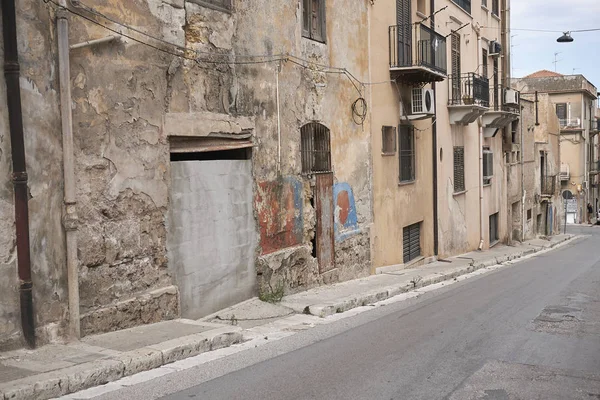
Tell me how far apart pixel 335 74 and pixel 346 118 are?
1.02m

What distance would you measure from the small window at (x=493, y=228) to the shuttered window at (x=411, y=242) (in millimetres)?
10331

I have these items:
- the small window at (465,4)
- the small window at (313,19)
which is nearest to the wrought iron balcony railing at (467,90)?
the small window at (465,4)

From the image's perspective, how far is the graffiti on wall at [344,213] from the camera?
13.6 metres

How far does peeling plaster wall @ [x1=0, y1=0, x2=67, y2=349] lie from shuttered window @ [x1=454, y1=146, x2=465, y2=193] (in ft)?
56.9

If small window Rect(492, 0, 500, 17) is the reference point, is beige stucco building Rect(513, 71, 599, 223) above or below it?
below

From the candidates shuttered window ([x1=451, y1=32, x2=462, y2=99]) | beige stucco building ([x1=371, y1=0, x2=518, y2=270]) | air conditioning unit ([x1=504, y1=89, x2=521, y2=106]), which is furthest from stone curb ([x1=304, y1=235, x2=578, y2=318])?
air conditioning unit ([x1=504, y1=89, x2=521, y2=106])

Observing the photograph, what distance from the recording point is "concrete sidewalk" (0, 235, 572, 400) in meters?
5.86

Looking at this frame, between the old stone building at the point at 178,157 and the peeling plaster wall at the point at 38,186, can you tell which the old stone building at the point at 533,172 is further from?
the peeling plaster wall at the point at 38,186

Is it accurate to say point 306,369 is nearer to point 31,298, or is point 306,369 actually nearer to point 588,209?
point 31,298

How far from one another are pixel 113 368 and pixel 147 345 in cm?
85

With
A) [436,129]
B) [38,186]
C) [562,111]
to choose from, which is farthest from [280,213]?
[562,111]

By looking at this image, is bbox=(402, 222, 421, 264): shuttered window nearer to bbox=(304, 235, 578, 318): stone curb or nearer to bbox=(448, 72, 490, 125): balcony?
bbox=(304, 235, 578, 318): stone curb

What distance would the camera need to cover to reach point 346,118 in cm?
1412

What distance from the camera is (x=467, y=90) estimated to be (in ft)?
75.6
